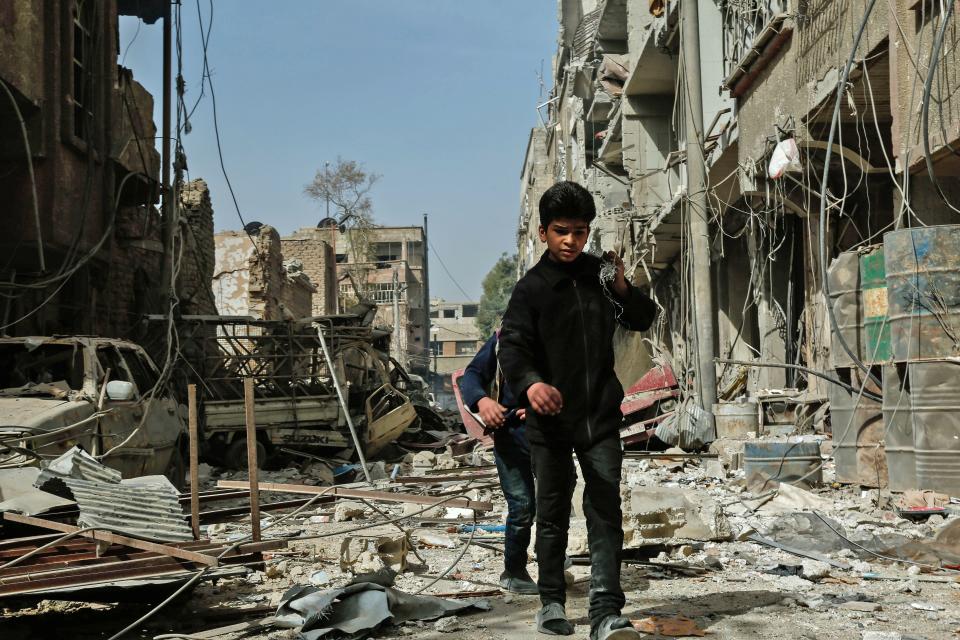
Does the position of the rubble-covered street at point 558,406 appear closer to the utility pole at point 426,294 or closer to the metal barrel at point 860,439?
the metal barrel at point 860,439

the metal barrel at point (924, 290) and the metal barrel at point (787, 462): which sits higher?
the metal barrel at point (924, 290)

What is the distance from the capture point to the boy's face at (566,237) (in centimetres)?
400

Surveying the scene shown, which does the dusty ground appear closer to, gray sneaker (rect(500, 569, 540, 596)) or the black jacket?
gray sneaker (rect(500, 569, 540, 596))

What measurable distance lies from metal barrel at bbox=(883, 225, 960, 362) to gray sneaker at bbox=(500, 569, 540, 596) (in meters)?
3.97

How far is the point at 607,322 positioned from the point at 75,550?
2.65 meters

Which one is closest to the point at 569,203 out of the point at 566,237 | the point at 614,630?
the point at 566,237

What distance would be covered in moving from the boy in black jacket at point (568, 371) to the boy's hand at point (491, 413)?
0.37m

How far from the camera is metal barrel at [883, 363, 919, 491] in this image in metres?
7.72

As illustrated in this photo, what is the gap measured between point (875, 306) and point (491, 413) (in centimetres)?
496

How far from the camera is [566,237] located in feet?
13.1

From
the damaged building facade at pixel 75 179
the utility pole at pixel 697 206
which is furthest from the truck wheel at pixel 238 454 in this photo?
the utility pole at pixel 697 206

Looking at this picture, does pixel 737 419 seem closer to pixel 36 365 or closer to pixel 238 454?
pixel 238 454

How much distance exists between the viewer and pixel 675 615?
4.36m

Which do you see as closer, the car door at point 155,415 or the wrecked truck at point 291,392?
the car door at point 155,415
